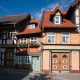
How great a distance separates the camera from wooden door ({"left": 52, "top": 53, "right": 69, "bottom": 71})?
Result: 37.4 feet

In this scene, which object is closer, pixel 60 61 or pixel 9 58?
pixel 60 61

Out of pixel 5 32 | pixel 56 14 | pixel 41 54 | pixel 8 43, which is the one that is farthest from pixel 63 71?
pixel 5 32

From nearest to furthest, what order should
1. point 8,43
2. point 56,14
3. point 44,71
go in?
point 44,71 → point 56,14 → point 8,43

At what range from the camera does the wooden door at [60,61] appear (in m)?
11.4

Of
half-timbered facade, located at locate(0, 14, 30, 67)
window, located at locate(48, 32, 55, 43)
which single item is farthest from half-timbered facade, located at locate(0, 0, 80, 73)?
half-timbered facade, located at locate(0, 14, 30, 67)

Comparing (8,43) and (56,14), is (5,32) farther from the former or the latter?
(56,14)

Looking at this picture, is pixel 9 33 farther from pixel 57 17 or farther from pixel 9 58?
pixel 57 17

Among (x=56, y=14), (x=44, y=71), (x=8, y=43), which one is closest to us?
(x=44, y=71)

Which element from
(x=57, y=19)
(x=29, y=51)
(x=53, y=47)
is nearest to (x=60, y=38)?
(x=53, y=47)

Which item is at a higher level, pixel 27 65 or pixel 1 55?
pixel 1 55

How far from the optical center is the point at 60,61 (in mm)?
11484

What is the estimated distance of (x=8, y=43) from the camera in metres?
12.8

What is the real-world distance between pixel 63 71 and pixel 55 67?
3.75ft

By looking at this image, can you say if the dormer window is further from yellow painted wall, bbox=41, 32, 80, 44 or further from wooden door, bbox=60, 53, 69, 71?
wooden door, bbox=60, 53, 69, 71
